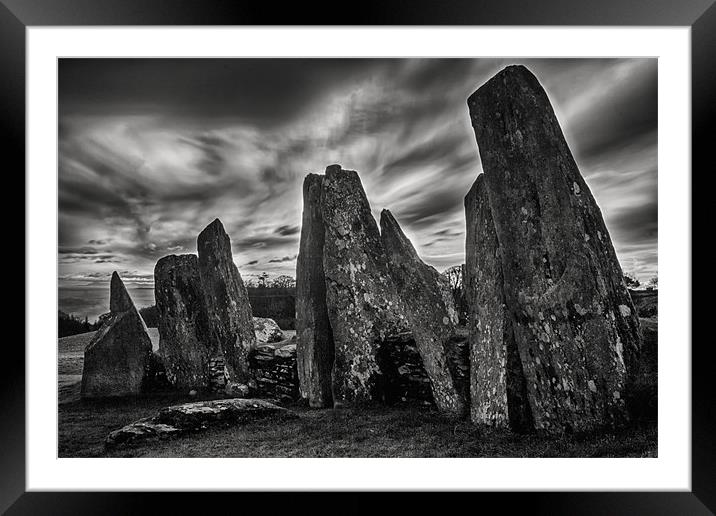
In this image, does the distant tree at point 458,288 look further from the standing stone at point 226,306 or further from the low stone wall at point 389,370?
the standing stone at point 226,306

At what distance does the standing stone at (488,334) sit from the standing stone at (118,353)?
3.19m

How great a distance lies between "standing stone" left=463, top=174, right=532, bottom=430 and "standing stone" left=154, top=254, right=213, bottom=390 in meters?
2.62

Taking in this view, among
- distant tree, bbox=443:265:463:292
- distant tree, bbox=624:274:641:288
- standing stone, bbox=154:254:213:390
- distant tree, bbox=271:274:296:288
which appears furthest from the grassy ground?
distant tree, bbox=624:274:641:288

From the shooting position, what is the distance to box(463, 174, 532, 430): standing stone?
4.03 meters

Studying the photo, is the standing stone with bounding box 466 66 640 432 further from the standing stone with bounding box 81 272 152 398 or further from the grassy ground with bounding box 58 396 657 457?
the standing stone with bounding box 81 272 152 398

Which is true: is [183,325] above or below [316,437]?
above

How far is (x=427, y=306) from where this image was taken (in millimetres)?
4652

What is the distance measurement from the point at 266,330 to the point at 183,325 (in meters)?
0.90

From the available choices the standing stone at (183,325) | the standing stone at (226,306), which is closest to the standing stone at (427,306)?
the standing stone at (226,306)

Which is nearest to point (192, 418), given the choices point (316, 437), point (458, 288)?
point (316, 437)

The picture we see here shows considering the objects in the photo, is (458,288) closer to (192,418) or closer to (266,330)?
(266,330)

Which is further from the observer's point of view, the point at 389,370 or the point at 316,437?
the point at 389,370
